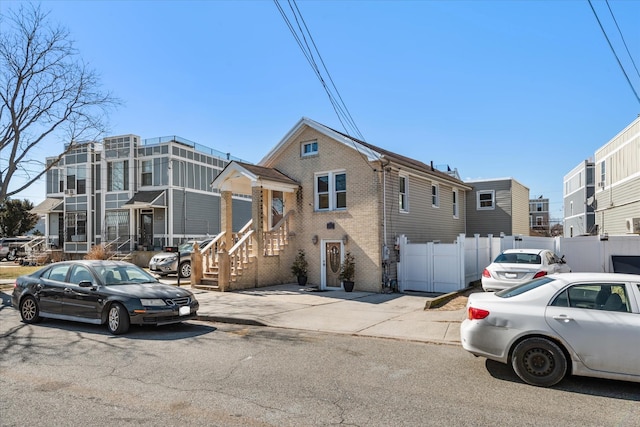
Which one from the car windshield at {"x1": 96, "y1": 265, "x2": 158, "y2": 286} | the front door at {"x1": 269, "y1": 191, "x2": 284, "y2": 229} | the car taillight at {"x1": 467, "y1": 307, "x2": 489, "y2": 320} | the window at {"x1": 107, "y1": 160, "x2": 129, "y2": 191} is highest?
the window at {"x1": 107, "y1": 160, "x2": 129, "y2": 191}

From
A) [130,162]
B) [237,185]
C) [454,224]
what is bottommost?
[454,224]

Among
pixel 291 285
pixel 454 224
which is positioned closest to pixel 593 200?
pixel 454 224

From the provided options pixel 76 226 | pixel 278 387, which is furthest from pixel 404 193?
pixel 76 226

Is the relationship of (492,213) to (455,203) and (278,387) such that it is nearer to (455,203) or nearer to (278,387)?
(455,203)

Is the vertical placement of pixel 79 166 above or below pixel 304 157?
above

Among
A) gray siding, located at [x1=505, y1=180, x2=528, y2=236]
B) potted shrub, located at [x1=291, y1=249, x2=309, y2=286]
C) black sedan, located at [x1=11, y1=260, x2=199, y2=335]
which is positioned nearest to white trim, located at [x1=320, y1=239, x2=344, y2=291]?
potted shrub, located at [x1=291, y1=249, x2=309, y2=286]

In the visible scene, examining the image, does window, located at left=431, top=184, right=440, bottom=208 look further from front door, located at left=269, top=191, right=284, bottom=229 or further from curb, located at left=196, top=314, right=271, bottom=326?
curb, located at left=196, top=314, right=271, bottom=326

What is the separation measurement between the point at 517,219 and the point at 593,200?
308 inches

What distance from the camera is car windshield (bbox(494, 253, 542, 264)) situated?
12664 millimetres

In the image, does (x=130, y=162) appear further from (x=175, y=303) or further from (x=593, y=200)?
(x=593, y=200)

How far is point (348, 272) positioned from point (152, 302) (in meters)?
8.16

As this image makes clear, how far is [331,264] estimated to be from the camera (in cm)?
1673

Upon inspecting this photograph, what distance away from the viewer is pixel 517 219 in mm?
28234

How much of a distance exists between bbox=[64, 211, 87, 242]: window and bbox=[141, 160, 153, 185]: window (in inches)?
227
